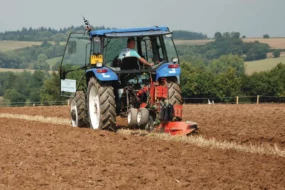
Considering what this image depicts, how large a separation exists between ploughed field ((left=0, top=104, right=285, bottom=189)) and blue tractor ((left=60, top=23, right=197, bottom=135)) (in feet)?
2.08

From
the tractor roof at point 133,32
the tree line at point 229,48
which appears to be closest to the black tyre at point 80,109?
the tractor roof at point 133,32

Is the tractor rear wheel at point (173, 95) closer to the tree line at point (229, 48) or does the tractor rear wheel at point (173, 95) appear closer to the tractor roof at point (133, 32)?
the tractor roof at point (133, 32)

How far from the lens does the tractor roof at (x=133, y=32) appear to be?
47.8ft

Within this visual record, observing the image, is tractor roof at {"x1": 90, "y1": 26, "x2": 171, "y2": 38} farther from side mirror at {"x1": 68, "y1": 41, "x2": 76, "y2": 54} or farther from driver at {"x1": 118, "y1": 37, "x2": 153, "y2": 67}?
side mirror at {"x1": 68, "y1": 41, "x2": 76, "y2": 54}

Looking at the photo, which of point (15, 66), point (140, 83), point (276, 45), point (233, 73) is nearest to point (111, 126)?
point (140, 83)

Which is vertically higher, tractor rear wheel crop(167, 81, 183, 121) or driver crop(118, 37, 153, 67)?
driver crop(118, 37, 153, 67)

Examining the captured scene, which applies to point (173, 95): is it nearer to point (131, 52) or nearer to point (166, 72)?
point (166, 72)

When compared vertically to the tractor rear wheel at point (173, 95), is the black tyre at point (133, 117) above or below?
below

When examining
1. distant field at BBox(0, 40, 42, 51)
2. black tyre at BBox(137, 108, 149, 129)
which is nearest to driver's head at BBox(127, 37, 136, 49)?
black tyre at BBox(137, 108, 149, 129)

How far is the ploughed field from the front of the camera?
7.84 metres

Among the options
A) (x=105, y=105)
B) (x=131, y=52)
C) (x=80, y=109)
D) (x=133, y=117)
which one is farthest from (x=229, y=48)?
(x=133, y=117)

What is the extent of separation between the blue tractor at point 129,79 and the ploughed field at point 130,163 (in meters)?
0.63

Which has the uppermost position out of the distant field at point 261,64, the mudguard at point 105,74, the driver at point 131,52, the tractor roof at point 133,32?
the tractor roof at point 133,32

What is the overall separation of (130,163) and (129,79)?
568 centimetres
